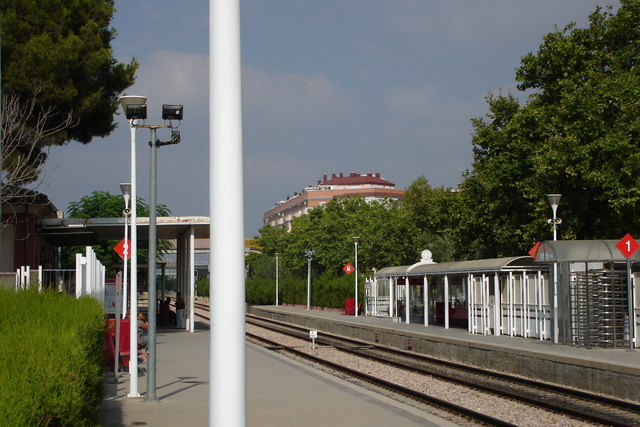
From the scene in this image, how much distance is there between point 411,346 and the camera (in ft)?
90.8

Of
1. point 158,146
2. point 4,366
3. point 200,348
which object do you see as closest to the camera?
point 4,366

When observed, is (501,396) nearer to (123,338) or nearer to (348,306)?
(123,338)

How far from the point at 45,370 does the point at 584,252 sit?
60.3ft

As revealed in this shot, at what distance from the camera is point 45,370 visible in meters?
5.11

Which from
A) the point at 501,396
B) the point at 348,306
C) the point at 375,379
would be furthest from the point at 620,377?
the point at 348,306

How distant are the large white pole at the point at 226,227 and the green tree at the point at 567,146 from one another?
26.5 m

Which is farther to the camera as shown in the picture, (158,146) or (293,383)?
(293,383)

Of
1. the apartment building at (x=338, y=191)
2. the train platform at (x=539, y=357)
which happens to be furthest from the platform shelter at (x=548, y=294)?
the apartment building at (x=338, y=191)

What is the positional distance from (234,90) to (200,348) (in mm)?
21059

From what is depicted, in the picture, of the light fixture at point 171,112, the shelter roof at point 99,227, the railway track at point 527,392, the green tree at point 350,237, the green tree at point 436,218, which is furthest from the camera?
the green tree at point 350,237

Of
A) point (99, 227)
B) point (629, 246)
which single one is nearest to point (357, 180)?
point (99, 227)

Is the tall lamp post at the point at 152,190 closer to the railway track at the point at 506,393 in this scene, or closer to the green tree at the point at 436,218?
the railway track at the point at 506,393

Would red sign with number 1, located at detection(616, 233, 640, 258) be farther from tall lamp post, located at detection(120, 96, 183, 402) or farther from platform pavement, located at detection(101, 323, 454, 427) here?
tall lamp post, located at detection(120, 96, 183, 402)

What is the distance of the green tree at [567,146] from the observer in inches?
1164
